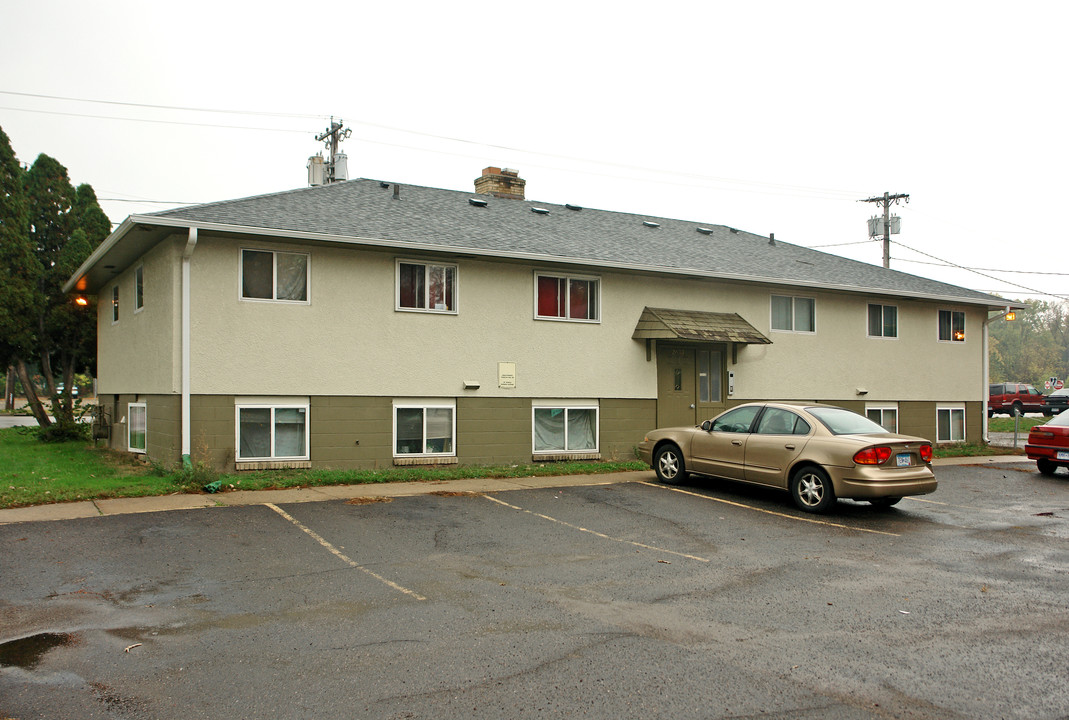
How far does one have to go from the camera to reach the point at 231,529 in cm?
900

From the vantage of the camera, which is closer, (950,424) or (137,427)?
(137,427)

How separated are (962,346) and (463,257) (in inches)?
603

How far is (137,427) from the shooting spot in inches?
620

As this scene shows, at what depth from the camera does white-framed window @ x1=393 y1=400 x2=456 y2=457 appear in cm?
1420

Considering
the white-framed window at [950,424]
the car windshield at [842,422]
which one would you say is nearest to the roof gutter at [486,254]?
the white-framed window at [950,424]

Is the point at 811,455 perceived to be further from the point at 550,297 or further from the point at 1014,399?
the point at 1014,399

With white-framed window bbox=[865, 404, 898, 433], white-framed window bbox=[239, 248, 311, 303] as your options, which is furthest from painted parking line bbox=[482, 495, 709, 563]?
white-framed window bbox=[865, 404, 898, 433]

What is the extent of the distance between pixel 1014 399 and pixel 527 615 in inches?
1892

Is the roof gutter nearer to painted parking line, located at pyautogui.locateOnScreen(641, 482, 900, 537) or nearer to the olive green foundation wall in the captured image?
the olive green foundation wall

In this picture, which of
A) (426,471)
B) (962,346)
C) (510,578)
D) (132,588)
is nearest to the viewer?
(132,588)

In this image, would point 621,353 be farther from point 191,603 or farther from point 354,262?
point 191,603

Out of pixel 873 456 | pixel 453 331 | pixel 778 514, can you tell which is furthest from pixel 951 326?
pixel 453 331

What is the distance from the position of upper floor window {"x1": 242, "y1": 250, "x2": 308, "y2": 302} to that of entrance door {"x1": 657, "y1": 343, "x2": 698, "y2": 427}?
302 inches

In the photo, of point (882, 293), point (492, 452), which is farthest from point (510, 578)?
point (882, 293)
